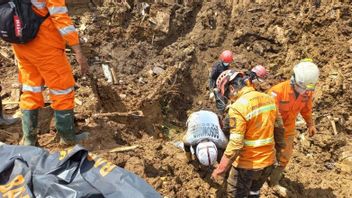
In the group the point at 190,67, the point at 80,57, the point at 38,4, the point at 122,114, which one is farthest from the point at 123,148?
the point at 190,67

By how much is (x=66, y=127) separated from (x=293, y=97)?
104 inches

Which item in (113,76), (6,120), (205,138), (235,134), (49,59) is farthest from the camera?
(113,76)

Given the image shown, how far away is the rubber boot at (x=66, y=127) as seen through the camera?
4531 mm

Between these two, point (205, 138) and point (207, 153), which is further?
point (205, 138)

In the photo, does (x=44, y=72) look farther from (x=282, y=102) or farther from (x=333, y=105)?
(x=333, y=105)

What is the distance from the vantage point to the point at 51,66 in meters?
4.29

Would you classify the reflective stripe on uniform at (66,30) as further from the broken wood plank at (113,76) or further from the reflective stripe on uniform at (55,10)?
the broken wood plank at (113,76)

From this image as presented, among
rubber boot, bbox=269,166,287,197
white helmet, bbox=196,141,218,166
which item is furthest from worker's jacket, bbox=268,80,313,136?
white helmet, bbox=196,141,218,166

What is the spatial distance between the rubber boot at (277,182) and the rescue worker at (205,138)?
3.28 ft

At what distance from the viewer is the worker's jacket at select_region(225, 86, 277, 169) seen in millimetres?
3967

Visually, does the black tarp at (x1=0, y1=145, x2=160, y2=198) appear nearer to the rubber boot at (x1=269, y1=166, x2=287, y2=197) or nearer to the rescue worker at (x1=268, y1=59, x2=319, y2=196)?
the rescue worker at (x1=268, y1=59, x2=319, y2=196)

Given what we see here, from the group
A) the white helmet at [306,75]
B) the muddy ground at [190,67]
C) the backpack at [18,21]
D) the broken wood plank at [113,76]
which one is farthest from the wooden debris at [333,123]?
the backpack at [18,21]

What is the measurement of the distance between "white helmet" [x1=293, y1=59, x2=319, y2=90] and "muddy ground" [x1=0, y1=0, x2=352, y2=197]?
5.33 ft

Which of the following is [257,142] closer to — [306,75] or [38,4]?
[306,75]
